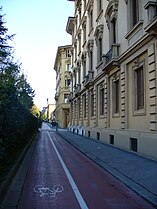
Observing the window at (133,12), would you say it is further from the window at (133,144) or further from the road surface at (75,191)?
the road surface at (75,191)

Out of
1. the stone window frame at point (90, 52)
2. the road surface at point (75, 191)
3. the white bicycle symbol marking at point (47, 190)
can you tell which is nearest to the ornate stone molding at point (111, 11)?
the stone window frame at point (90, 52)

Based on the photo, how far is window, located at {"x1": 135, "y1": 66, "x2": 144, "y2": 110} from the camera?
51.5 feet

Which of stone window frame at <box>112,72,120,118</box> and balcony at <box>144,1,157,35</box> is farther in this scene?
stone window frame at <box>112,72,120,118</box>

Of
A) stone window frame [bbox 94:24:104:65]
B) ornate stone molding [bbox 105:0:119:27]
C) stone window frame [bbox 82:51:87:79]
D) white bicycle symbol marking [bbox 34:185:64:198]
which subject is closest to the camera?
white bicycle symbol marking [bbox 34:185:64:198]

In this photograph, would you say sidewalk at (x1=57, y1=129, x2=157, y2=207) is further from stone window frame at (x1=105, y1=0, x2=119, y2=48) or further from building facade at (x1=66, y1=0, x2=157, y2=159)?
stone window frame at (x1=105, y1=0, x2=119, y2=48)

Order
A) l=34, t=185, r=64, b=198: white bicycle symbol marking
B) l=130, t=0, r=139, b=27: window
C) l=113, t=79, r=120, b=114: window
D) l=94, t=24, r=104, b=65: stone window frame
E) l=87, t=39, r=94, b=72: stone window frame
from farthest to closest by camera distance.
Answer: l=87, t=39, r=94, b=72: stone window frame
l=94, t=24, r=104, b=65: stone window frame
l=113, t=79, r=120, b=114: window
l=130, t=0, r=139, b=27: window
l=34, t=185, r=64, b=198: white bicycle symbol marking

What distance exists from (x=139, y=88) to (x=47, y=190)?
31.6 ft

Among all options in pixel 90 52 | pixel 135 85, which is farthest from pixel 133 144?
pixel 90 52

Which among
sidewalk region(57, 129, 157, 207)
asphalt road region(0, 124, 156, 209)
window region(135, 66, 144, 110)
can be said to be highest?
window region(135, 66, 144, 110)

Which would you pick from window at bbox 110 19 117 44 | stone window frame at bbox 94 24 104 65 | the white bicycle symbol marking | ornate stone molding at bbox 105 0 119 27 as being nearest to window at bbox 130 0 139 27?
ornate stone molding at bbox 105 0 119 27

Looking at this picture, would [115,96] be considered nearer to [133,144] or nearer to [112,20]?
[112,20]

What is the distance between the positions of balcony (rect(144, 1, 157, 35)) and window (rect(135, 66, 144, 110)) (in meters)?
2.93

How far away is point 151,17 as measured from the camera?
44.1ft

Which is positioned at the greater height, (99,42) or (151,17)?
(99,42)
